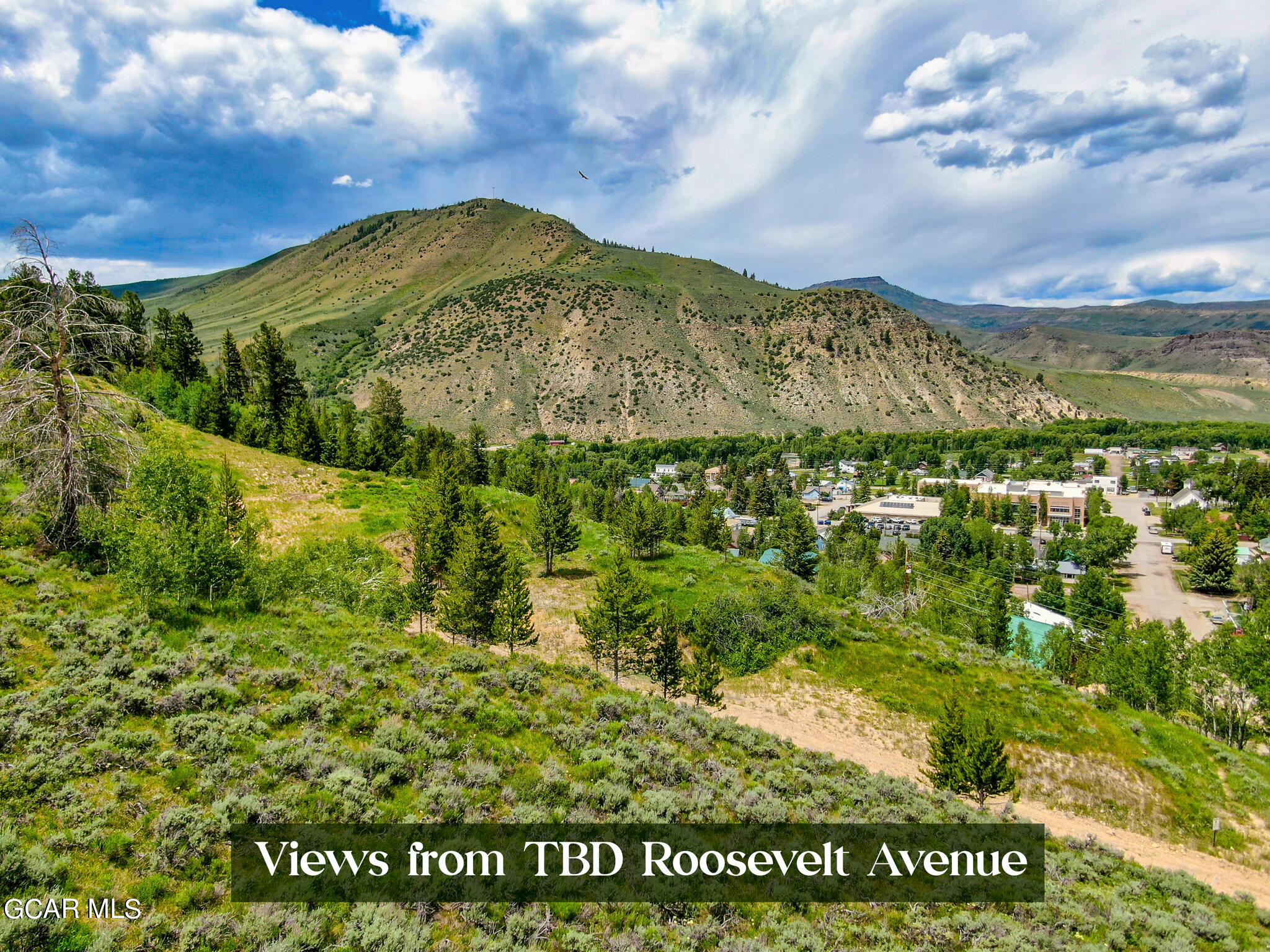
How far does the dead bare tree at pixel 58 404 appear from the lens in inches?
544

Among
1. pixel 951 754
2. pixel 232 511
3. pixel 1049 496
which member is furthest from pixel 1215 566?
pixel 232 511

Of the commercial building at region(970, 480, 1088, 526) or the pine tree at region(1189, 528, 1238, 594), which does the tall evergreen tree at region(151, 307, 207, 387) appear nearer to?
the commercial building at region(970, 480, 1088, 526)

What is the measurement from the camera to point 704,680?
2562cm

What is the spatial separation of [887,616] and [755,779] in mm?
35792

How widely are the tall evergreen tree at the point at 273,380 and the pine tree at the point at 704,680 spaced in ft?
172

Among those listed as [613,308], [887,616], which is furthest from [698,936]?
[613,308]

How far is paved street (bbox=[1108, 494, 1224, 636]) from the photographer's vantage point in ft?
233

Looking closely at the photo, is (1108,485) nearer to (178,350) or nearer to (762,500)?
(762,500)

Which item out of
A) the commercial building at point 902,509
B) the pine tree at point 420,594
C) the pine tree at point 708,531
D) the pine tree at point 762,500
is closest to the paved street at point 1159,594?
the commercial building at point 902,509

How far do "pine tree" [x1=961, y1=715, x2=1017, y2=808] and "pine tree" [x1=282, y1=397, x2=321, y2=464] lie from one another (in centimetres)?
5551

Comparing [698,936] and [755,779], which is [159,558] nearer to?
[698,936]

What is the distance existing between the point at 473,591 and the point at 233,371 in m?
58.0

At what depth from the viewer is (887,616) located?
44.1m

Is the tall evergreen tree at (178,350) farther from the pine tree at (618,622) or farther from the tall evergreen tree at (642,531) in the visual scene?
the pine tree at (618,622)
